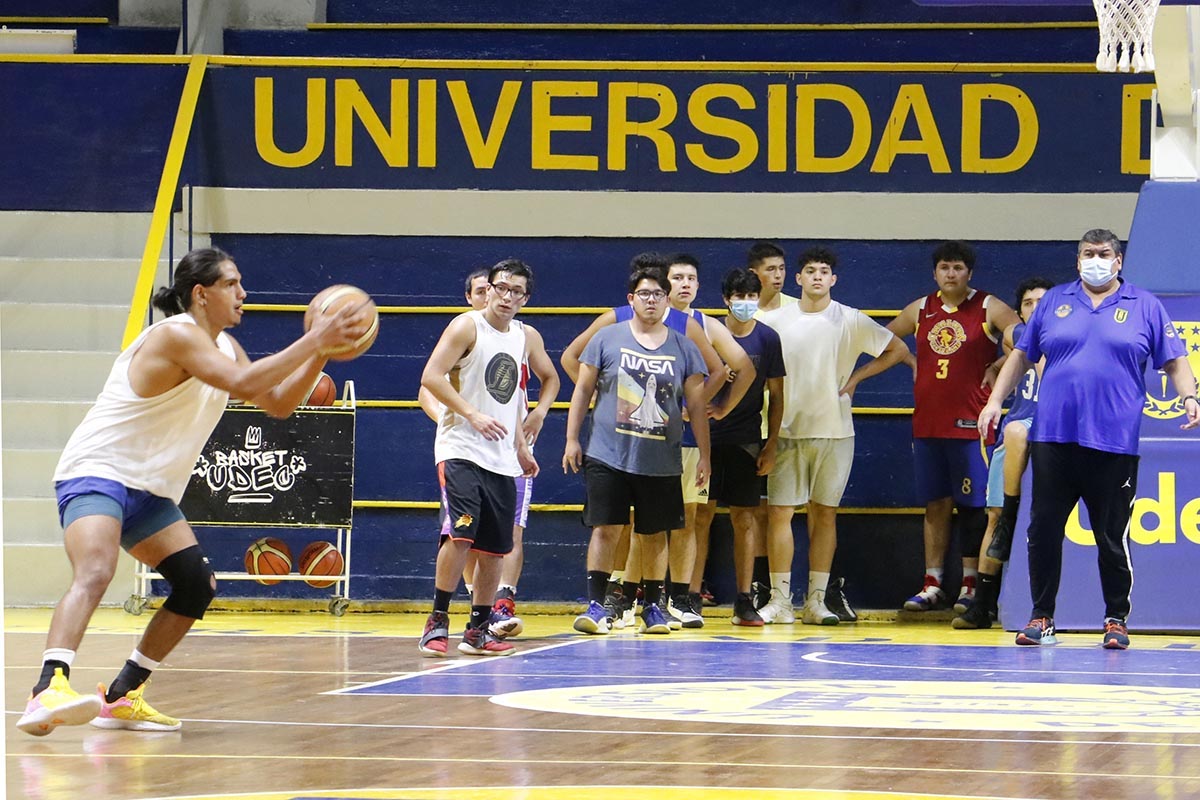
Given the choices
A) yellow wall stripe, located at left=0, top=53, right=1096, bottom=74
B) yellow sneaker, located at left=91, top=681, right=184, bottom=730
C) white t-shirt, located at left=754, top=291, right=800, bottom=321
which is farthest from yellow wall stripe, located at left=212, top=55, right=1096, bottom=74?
yellow sneaker, located at left=91, top=681, right=184, bottom=730

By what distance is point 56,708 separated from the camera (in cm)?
535

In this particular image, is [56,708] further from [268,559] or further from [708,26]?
[708,26]

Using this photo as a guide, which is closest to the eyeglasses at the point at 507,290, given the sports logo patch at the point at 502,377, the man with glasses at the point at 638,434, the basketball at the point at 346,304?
the sports logo patch at the point at 502,377

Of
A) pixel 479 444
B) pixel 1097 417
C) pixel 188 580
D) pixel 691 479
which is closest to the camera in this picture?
pixel 188 580

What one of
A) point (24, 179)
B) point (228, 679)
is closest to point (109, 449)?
point (228, 679)

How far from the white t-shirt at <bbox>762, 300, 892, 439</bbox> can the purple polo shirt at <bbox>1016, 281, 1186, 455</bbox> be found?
2.04 m

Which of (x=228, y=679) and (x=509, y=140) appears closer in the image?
(x=228, y=679)

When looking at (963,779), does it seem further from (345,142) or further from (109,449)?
(345,142)

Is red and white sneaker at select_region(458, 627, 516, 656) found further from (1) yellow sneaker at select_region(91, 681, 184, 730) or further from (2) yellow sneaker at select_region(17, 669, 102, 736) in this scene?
(2) yellow sneaker at select_region(17, 669, 102, 736)

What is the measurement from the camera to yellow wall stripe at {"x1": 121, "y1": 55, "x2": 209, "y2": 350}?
11297 mm

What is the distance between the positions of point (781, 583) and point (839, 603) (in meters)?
0.61

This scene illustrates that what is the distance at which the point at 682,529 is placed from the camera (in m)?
10.5

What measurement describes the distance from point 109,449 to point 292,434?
567cm

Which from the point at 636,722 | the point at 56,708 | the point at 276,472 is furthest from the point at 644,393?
the point at 56,708
